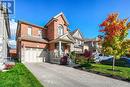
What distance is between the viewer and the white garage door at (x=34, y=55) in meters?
26.9

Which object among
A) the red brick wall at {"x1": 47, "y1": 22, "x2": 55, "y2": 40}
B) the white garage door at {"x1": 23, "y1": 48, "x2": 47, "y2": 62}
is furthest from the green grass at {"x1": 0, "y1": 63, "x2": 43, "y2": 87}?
the red brick wall at {"x1": 47, "y1": 22, "x2": 55, "y2": 40}

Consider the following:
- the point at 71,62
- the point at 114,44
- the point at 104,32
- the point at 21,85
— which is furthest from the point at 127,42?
the point at 21,85

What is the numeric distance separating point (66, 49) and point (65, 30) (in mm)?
4090

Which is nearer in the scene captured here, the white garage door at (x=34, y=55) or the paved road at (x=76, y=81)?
the paved road at (x=76, y=81)

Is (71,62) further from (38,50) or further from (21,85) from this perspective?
(21,85)

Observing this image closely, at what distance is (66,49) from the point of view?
31953 millimetres

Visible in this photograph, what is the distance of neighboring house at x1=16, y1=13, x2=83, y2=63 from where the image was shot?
27198mm

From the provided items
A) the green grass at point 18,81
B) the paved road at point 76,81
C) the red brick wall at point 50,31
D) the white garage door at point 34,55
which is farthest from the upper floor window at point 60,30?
the green grass at point 18,81

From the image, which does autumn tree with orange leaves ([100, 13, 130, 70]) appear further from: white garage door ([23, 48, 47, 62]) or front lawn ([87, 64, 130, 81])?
white garage door ([23, 48, 47, 62])

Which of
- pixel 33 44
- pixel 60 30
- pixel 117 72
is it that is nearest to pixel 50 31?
pixel 60 30

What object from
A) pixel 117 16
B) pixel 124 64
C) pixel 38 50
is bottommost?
pixel 124 64

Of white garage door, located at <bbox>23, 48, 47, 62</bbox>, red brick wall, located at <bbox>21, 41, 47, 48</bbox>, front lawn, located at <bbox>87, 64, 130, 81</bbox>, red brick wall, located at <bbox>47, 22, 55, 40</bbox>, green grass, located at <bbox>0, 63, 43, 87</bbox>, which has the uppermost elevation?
red brick wall, located at <bbox>47, 22, 55, 40</bbox>

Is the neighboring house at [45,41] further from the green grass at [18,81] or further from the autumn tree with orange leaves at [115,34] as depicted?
the green grass at [18,81]

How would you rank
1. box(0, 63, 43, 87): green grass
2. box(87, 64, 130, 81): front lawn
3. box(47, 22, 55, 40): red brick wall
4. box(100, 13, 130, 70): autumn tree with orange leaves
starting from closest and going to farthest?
box(0, 63, 43, 87): green grass
box(87, 64, 130, 81): front lawn
box(100, 13, 130, 70): autumn tree with orange leaves
box(47, 22, 55, 40): red brick wall
